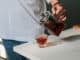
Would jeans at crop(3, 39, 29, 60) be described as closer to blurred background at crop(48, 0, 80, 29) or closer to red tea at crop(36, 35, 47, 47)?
red tea at crop(36, 35, 47, 47)

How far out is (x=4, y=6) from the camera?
1.41m

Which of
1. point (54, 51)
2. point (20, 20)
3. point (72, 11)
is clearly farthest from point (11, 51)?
point (72, 11)

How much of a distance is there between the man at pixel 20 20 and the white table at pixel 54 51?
11 centimetres

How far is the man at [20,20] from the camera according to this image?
138 centimetres

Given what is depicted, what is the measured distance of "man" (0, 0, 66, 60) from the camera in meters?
1.38

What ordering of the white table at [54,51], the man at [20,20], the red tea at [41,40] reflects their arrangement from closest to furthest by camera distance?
1. the white table at [54,51]
2. the red tea at [41,40]
3. the man at [20,20]

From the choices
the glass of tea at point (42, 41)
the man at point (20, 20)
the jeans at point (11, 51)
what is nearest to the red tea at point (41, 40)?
the glass of tea at point (42, 41)

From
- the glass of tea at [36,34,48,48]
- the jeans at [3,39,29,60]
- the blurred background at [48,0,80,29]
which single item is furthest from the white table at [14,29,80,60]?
the blurred background at [48,0,80,29]

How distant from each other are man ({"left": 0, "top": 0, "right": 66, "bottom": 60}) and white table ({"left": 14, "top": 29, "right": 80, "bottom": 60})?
107mm

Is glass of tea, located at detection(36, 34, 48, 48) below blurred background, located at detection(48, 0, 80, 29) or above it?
above

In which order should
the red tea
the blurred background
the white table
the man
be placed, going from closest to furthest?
the white table, the red tea, the man, the blurred background

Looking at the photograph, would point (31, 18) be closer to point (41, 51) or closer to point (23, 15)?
point (23, 15)

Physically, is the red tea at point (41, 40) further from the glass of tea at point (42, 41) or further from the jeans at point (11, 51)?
the jeans at point (11, 51)

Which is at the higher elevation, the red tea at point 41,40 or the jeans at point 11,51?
the red tea at point 41,40
